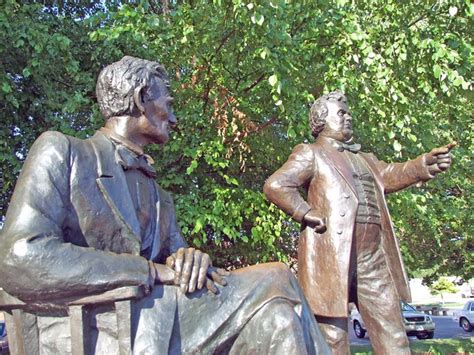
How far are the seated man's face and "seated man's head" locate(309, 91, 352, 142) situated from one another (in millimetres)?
2094

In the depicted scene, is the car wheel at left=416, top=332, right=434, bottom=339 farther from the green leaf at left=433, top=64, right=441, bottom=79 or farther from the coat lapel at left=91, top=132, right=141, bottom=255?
the coat lapel at left=91, top=132, right=141, bottom=255

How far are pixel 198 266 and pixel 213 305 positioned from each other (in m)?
0.13

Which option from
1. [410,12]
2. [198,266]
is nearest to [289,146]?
[410,12]

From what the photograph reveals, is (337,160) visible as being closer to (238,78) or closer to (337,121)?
(337,121)

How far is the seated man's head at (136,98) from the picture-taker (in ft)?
7.23

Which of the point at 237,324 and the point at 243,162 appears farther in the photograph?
the point at 243,162

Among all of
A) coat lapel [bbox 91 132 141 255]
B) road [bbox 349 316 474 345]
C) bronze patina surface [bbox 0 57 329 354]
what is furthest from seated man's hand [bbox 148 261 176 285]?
road [bbox 349 316 474 345]

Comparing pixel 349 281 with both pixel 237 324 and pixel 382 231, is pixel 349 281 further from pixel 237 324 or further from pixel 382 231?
pixel 237 324

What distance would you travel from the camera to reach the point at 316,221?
3.86 m

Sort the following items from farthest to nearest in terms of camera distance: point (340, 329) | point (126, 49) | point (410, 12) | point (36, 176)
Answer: point (410, 12), point (126, 49), point (340, 329), point (36, 176)

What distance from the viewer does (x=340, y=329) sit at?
3865mm

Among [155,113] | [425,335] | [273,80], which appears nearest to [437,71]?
[273,80]

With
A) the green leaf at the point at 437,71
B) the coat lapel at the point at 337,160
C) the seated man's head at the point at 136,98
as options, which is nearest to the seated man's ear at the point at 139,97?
the seated man's head at the point at 136,98

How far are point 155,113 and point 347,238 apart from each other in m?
1.95
